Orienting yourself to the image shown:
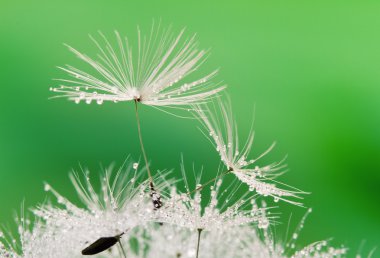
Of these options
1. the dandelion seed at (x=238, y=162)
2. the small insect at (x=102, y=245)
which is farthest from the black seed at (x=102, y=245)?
the dandelion seed at (x=238, y=162)

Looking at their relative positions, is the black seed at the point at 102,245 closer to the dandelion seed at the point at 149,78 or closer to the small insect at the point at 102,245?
the small insect at the point at 102,245

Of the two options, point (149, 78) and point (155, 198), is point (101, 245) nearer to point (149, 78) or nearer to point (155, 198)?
point (155, 198)

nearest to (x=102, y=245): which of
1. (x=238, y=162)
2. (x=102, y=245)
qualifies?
(x=102, y=245)

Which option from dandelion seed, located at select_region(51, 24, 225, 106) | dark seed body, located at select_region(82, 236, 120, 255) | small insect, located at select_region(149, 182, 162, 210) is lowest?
dark seed body, located at select_region(82, 236, 120, 255)

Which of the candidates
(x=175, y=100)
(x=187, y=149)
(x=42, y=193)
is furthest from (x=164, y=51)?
(x=187, y=149)

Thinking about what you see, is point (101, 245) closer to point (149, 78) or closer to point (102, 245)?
point (102, 245)

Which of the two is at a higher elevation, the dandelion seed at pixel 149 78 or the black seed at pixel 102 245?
the dandelion seed at pixel 149 78

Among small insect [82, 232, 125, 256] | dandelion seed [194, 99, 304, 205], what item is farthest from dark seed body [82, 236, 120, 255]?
dandelion seed [194, 99, 304, 205]

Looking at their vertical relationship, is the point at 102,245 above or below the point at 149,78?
below

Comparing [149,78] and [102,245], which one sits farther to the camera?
[149,78]

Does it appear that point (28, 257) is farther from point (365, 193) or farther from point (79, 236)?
point (365, 193)

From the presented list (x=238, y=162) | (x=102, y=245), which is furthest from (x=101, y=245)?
(x=238, y=162)

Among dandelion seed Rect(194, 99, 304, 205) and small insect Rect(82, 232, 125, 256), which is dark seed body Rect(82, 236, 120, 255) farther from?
dandelion seed Rect(194, 99, 304, 205)
